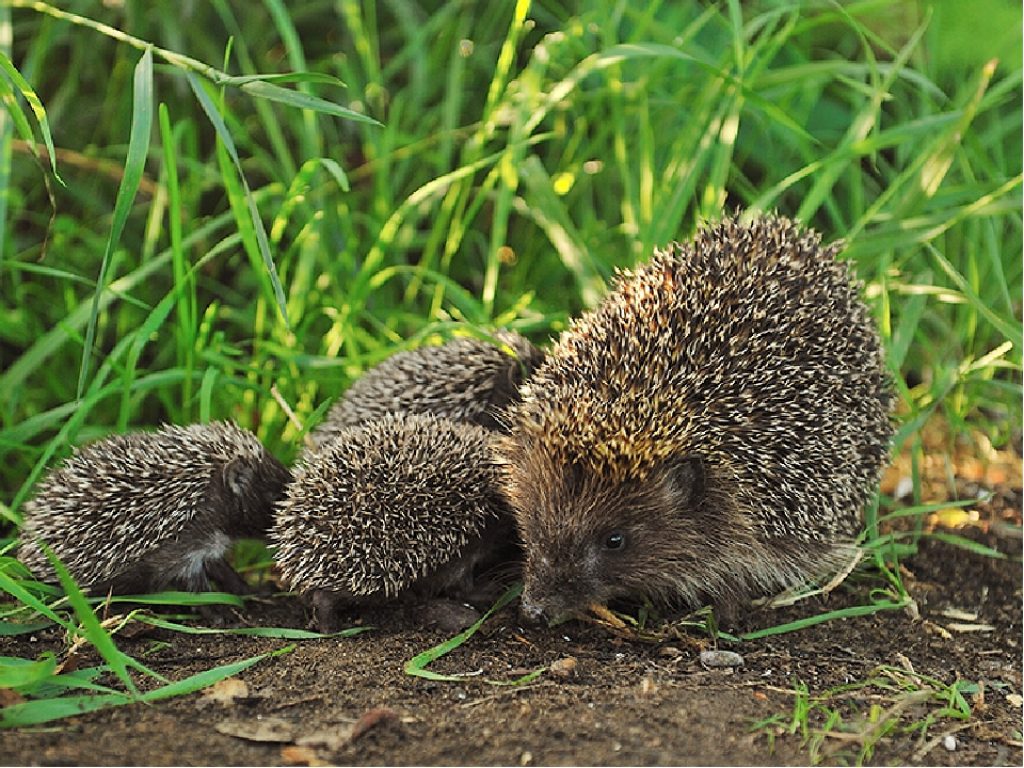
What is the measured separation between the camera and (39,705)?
3.22m

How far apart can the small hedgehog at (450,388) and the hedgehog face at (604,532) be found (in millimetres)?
723

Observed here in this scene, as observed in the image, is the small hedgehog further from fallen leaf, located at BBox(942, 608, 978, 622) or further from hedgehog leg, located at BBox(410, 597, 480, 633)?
fallen leaf, located at BBox(942, 608, 978, 622)

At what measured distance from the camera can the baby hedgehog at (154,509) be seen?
13.9 ft

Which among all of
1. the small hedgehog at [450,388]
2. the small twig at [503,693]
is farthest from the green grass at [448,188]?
the small twig at [503,693]

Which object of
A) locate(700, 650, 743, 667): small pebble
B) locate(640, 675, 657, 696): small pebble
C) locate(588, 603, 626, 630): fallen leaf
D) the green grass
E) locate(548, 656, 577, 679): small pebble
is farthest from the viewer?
the green grass

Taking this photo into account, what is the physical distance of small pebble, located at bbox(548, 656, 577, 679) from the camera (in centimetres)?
377

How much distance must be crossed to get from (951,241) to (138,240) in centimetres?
472

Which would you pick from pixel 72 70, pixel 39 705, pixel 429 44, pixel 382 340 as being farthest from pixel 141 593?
pixel 429 44

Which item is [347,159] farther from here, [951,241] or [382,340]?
[951,241]

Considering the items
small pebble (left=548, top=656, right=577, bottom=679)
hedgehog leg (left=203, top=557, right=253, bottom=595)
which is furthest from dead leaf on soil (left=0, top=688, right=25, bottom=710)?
small pebble (left=548, top=656, right=577, bottom=679)

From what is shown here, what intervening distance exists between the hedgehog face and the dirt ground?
7.6 inches

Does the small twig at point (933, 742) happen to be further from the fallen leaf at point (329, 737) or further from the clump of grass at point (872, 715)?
the fallen leaf at point (329, 737)

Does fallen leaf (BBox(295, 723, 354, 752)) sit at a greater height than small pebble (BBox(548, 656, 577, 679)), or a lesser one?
lesser

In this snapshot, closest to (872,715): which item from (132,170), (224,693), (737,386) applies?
(737,386)
